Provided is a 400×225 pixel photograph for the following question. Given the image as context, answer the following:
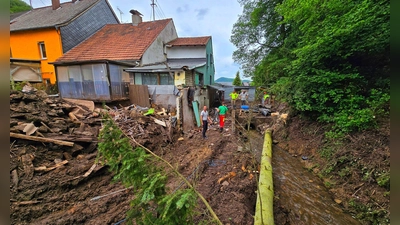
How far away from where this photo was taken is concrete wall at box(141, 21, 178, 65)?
14.1 m

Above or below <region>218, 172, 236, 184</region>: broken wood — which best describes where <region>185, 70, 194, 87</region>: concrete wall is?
above

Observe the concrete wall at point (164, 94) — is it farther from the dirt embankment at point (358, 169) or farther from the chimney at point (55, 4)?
the chimney at point (55, 4)

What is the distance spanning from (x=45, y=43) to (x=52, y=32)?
1.30 metres

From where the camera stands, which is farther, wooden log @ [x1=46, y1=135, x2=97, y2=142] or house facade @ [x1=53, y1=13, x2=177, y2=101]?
house facade @ [x1=53, y1=13, x2=177, y2=101]

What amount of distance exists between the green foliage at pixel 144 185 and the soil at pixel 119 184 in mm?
579

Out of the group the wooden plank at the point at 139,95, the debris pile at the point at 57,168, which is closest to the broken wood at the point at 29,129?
the debris pile at the point at 57,168

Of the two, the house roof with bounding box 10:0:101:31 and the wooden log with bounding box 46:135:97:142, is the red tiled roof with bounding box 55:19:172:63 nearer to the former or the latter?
the house roof with bounding box 10:0:101:31

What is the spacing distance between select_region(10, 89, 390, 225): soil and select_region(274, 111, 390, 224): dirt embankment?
2 cm

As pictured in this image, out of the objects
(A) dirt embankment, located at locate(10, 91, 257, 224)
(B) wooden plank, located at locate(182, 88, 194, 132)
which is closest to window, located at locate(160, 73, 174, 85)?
(B) wooden plank, located at locate(182, 88, 194, 132)

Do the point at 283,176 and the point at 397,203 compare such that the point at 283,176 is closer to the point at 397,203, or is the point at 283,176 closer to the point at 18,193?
the point at 397,203

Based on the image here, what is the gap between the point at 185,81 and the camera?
1166 centimetres

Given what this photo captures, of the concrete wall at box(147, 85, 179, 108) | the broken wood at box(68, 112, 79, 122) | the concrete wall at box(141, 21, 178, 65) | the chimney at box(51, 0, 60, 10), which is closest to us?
the broken wood at box(68, 112, 79, 122)

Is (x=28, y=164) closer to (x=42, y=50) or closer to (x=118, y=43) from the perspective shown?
(x=118, y=43)

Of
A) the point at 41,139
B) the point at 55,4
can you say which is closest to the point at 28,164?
the point at 41,139
